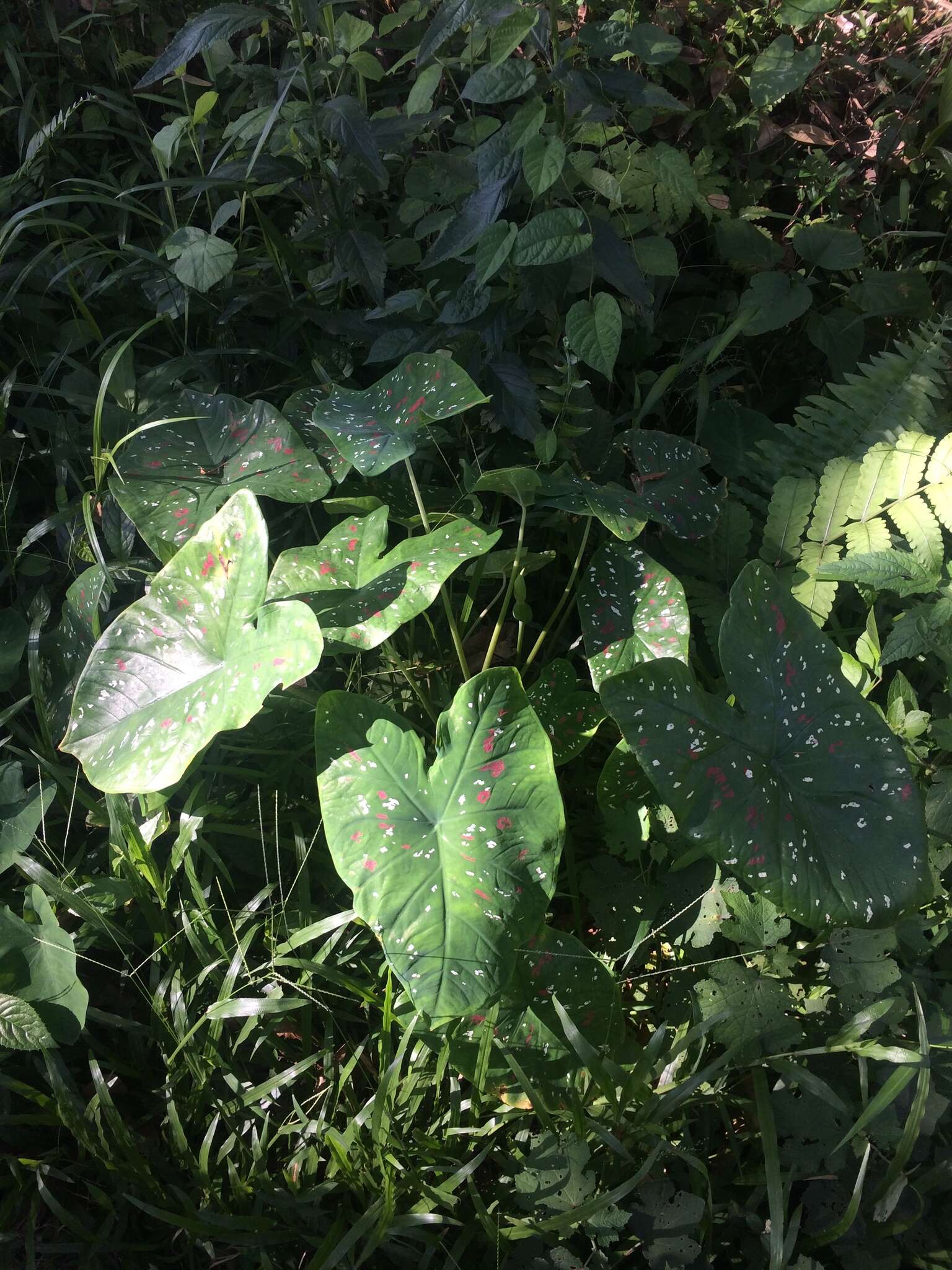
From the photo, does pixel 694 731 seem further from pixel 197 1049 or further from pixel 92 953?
pixel 92 953

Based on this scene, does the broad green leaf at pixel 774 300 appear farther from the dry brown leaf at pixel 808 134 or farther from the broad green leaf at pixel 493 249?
the broad green leaf at pixel 493 249

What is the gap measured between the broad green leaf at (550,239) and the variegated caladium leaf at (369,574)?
0.46m

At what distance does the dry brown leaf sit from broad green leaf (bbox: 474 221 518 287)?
89 centimetres

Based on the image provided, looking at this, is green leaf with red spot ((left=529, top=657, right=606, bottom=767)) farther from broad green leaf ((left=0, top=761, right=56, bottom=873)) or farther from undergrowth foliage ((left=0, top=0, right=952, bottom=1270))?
broad green leaf ((left=0, top=761, right=56, bottom=873))

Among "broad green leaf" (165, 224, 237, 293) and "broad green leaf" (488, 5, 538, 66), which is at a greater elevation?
"broad green leaf" (488, 5, 538, 66)

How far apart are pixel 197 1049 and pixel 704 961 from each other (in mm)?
768

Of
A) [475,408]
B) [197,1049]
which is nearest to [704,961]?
[197,1049]

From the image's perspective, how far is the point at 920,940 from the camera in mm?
1187

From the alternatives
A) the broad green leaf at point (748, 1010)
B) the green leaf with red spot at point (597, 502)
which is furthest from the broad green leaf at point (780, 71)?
the broad green leaf at point (748, 1010)

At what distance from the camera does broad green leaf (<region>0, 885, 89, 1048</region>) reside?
3.87 feet

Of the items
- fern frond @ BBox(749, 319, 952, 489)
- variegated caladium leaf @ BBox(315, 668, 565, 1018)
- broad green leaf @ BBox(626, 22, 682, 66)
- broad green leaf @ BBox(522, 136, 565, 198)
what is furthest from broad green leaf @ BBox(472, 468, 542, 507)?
broad green leaf @ BBox(626, 22, 682, 66)

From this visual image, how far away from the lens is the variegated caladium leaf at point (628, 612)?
1.30 meters

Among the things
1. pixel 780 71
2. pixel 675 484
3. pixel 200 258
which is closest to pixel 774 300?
pixel 780 71

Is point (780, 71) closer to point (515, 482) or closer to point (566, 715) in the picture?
point (515, 482)
